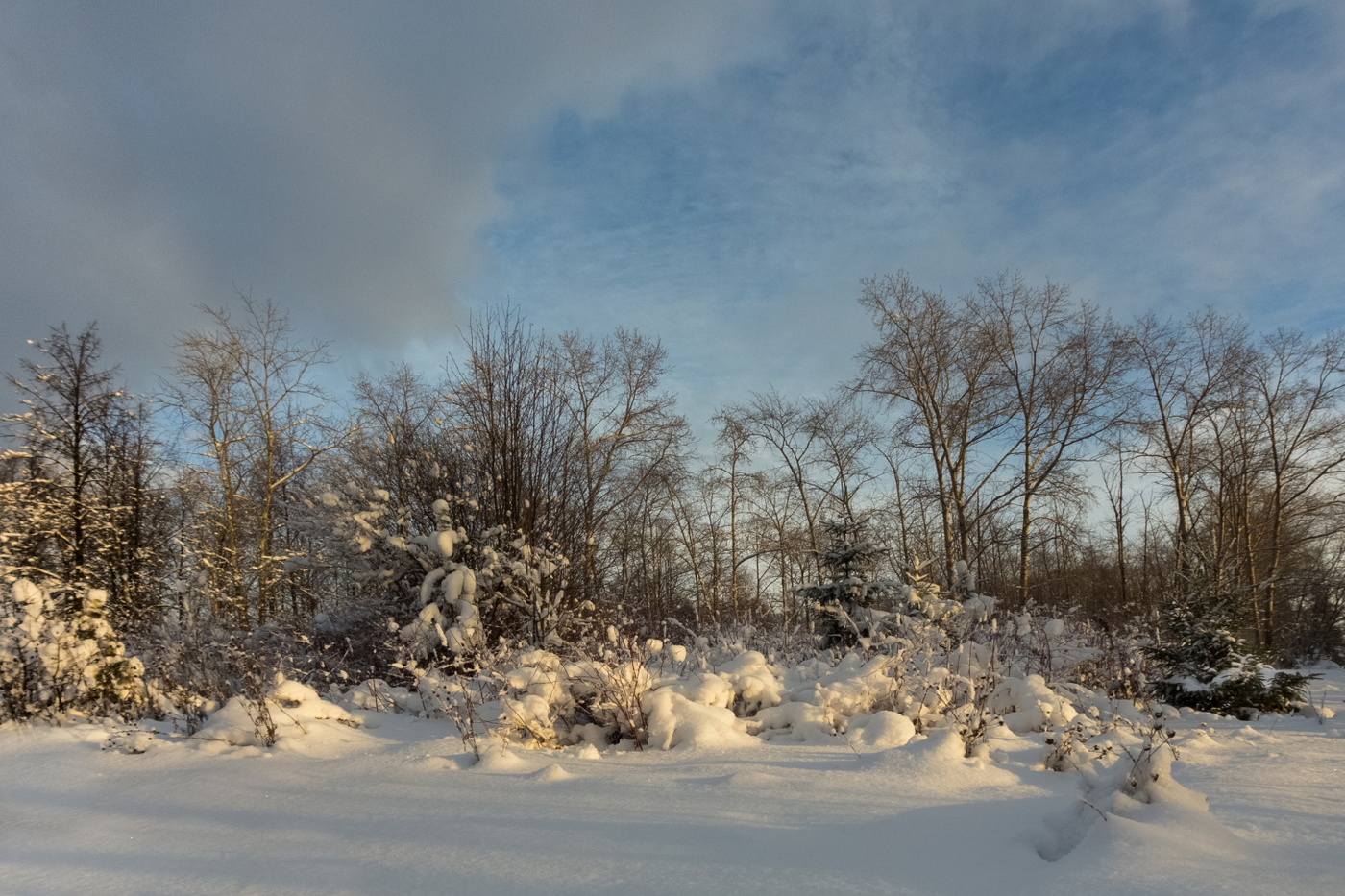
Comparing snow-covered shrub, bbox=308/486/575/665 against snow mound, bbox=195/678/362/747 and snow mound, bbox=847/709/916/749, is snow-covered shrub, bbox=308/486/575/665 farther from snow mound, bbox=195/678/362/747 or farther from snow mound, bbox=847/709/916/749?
snow mound, bbox=847/709/916/749

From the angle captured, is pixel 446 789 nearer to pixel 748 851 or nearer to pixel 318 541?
pixel 748 851

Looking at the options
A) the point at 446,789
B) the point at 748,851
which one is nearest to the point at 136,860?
the point at 446,789

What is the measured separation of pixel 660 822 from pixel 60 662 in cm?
554

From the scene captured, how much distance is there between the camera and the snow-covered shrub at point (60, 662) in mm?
5457

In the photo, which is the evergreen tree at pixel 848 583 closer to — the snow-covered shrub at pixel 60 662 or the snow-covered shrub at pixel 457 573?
the snow-covered shrub at pixel 457 573

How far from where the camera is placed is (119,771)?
405 centimetres

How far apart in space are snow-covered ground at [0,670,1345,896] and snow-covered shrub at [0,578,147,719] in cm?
143

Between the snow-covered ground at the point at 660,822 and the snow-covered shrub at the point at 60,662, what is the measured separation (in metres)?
1.43

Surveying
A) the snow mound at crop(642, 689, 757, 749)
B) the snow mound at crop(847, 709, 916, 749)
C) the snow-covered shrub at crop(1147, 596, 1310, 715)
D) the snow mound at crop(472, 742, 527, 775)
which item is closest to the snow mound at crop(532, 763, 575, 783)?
the snow mound at crop(472, 742, 527, 775)

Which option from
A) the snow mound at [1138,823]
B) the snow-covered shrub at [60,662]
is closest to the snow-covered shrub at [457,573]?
the snow-covered shrub at [60,662]

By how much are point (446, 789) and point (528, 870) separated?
48.7 inches

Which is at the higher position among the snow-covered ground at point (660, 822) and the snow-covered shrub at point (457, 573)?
the snow-covered shrub at point (457, 573)

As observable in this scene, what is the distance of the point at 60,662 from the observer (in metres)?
5.48

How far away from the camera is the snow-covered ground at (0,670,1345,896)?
225 cm
